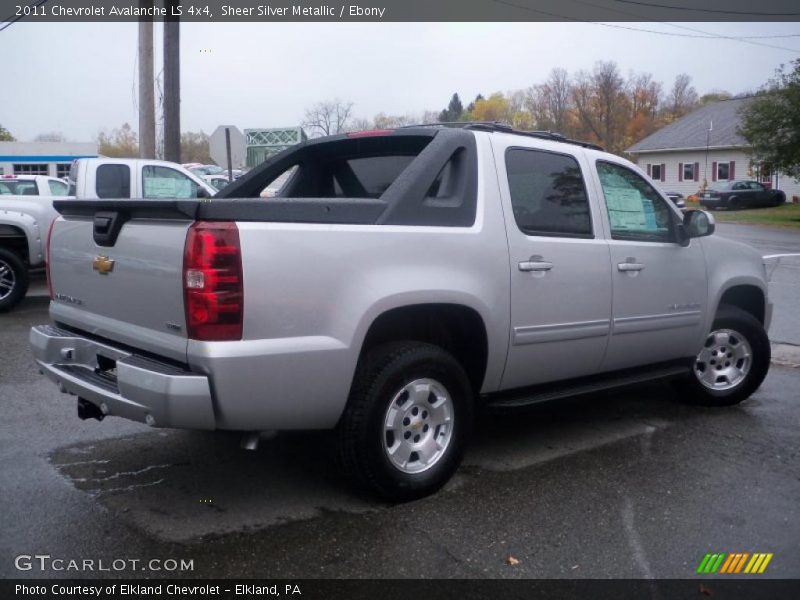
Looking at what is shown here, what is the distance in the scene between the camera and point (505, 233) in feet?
15.1

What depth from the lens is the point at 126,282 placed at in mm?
4051

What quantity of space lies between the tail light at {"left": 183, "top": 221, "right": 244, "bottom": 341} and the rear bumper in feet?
0.78

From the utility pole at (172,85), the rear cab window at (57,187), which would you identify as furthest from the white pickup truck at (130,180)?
the rear cab window at (57,187)

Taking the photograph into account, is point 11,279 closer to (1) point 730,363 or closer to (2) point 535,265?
(2) point 535,265

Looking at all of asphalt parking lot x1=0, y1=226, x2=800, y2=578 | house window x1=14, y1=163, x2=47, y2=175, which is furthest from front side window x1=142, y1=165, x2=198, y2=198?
house window x1=14, y1=163, x2=47, y2=175

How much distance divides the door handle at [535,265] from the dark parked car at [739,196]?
139 ft

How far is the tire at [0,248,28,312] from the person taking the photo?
10.5 m

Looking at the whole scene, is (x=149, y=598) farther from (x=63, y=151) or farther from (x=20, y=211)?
(x=63, y=151)

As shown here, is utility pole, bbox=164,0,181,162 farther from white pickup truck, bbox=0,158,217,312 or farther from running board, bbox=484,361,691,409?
running board, bbox=484,361,691,409

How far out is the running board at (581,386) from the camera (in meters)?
4.79

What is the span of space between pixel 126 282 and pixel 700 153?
5408 centimetres

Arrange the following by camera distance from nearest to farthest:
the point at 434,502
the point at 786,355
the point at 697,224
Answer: the point at 434,502 → the point at 697,224 → the point at 786,355

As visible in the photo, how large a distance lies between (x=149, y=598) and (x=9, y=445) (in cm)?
238
